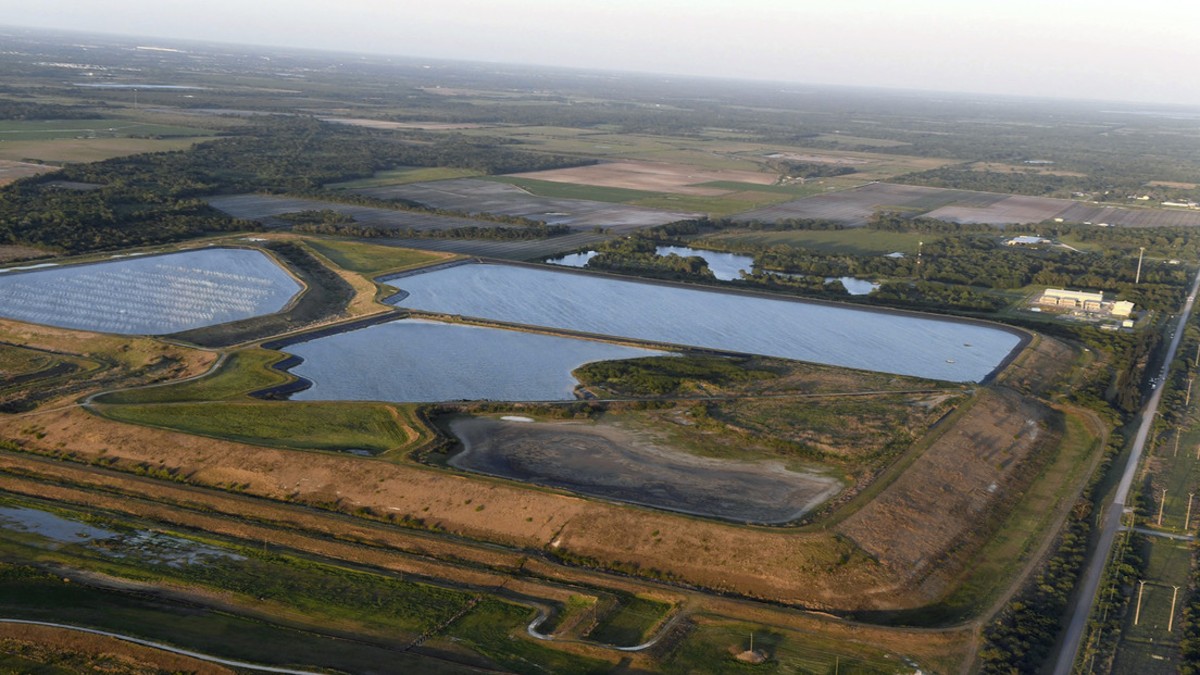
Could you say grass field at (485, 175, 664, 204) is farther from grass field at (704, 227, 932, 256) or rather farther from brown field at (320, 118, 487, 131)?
brown field at (320, 118, 487, 131)

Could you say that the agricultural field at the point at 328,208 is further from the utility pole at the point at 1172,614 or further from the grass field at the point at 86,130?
the utility pole at the point at 1172,614

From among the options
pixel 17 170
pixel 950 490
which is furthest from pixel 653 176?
pixel 950 490

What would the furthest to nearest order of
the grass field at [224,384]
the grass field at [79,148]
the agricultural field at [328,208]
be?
the grass field at [79,148] < the agricultural field at [328,208] < the grass field at [224,384]

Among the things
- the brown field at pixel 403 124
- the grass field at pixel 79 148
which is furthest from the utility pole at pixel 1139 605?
the brown field at pixel 403 124

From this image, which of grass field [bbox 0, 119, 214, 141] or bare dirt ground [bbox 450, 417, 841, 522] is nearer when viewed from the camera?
bare dirt ground [bbox 450, 417, 841, 522]

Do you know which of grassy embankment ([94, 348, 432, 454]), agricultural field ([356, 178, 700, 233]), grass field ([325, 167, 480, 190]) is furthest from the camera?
grass field ([325, 167, 480, 190])

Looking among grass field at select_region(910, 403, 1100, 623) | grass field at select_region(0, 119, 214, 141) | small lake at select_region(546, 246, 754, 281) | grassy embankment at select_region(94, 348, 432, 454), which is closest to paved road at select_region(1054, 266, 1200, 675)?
grass field at select_region(910, 403, 1100, 623)

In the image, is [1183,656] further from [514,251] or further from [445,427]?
[514,251]
